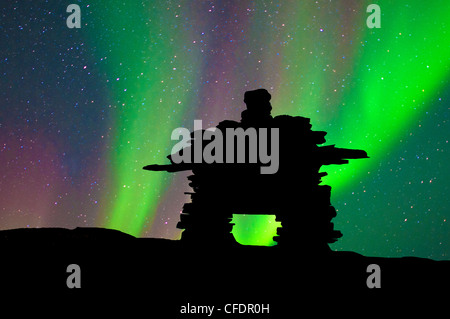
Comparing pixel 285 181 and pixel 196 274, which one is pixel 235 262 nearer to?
pixel 196 274

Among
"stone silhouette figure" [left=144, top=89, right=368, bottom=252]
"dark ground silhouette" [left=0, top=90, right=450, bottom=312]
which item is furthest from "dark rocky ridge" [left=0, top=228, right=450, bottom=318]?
"stone silhouette figure" [left=144, top=89, right=368, bottom=252]

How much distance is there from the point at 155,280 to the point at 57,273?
41.2 inches

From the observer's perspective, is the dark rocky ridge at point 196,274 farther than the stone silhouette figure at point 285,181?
No

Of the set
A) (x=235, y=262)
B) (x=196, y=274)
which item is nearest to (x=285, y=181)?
(x=235, y=262)

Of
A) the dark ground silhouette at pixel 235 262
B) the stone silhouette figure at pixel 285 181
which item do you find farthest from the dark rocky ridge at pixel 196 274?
the stone silhouette figure at pixel 285 181

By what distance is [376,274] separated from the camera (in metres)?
4.87

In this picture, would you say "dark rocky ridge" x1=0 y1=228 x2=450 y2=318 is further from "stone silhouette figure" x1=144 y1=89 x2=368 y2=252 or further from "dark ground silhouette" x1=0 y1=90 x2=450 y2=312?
"stone silhouette figure" x1=144 y1=89 x2=368 y2=252

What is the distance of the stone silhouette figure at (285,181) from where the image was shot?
686cm

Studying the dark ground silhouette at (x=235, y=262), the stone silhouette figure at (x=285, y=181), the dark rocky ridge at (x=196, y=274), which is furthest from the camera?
the stone silhouette figure at (x=285, y=181)

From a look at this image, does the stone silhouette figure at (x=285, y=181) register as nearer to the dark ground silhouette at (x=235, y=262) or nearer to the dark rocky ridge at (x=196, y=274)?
the dark ground silhouette at (x=235, y=262)

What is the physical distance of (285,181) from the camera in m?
6.96

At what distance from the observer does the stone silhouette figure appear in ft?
22.5
